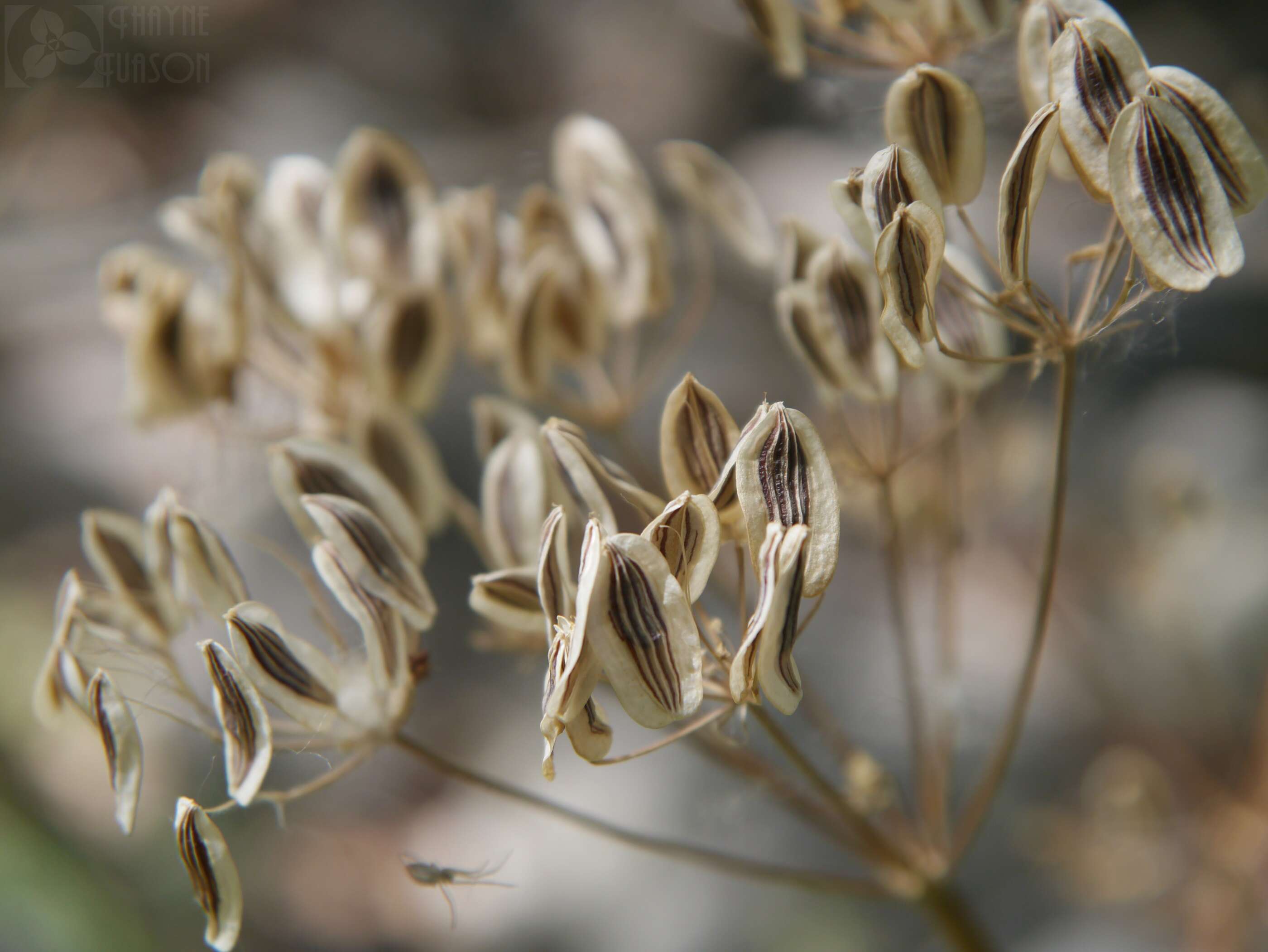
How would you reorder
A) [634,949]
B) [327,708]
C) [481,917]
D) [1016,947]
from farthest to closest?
[481,917]
[634,949]
[1016,947]
[327,708]

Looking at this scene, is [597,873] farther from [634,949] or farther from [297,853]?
[297,853]

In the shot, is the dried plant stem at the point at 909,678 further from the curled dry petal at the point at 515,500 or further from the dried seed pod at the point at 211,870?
the dried seed pod at the point at 211,870

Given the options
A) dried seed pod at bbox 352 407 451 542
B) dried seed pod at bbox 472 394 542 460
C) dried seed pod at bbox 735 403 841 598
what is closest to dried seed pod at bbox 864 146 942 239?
dried seed pod at bbox 735 403 841 598

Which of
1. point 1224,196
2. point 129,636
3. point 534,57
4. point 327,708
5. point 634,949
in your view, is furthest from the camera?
point 534,57

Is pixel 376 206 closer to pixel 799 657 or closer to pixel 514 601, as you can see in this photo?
pixel 514 601

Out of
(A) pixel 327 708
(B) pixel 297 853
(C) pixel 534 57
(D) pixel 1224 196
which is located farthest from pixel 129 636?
(C) pixel 534 57

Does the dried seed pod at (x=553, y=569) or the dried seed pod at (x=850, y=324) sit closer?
the dried seed pod at (x=553, y=569)

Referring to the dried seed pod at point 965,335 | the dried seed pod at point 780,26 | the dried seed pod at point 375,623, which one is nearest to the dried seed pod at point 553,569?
the dried seed pod at point 375,623

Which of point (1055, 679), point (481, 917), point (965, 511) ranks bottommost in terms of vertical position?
point (481, 917)
